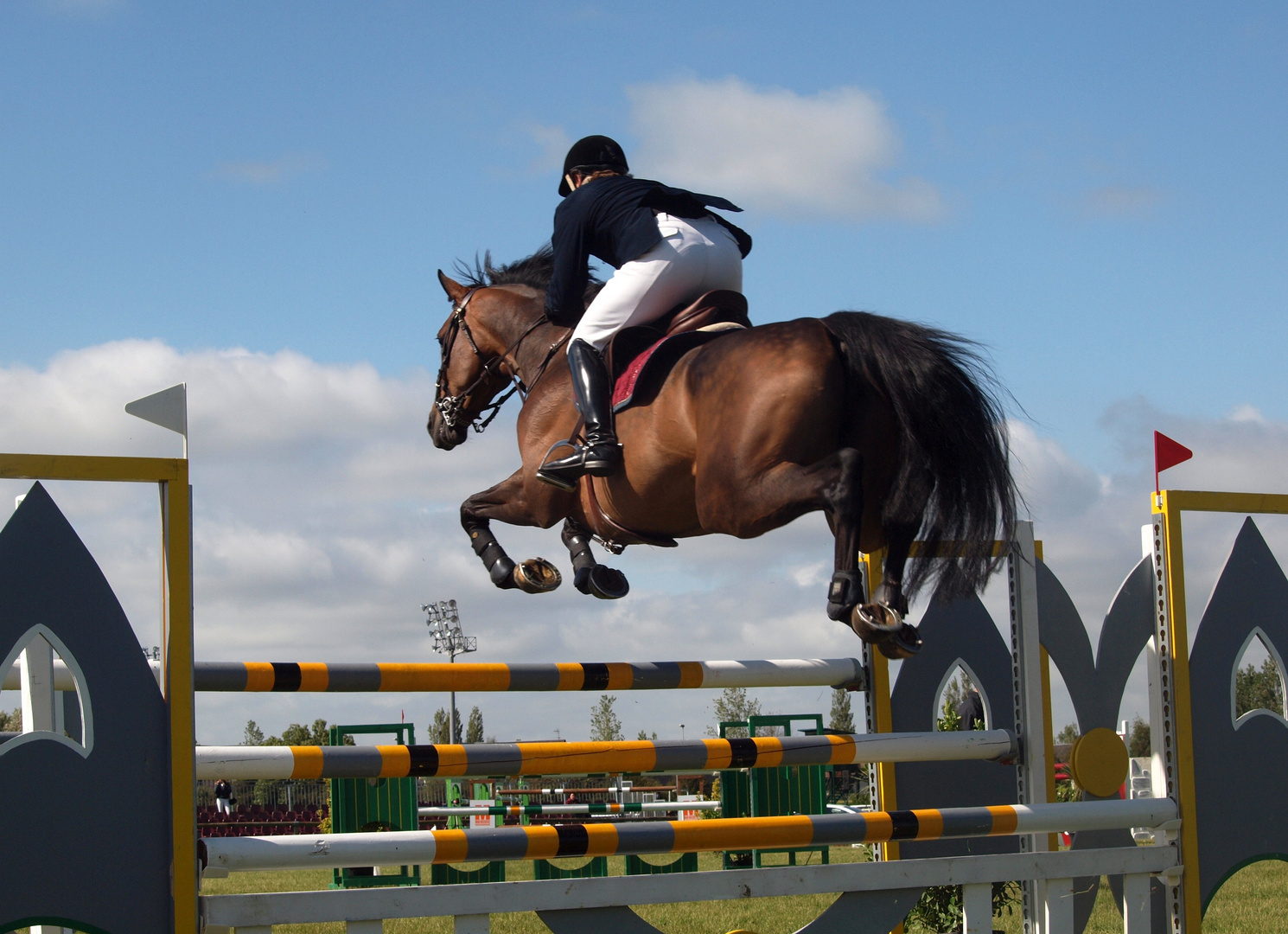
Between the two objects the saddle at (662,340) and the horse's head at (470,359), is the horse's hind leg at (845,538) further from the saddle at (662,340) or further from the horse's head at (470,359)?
the horse's head at (470,359)

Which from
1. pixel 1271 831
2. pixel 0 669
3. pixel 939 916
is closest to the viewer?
pixel 0 669

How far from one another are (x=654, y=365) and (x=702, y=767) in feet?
4.05

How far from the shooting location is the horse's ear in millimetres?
5453

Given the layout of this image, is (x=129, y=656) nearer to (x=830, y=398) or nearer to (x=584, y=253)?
(x=830, y=398)

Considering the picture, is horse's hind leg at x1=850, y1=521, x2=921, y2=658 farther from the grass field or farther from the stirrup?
the grass field

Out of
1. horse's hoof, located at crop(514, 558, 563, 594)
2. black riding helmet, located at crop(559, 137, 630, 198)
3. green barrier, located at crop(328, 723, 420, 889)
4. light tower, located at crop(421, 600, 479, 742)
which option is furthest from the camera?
light tower, located at crop(421, 600, 479, 742)

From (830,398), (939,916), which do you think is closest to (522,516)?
(830,398)

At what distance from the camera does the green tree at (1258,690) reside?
4.20 m

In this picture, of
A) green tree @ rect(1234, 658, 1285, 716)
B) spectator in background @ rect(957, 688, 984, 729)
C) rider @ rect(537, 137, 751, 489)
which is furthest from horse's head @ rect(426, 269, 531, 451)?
green tree @ rect(1234, 658, 1285, 716)

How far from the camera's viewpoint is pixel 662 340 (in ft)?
13.1

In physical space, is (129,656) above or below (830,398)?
below

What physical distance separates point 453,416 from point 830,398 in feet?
7.40

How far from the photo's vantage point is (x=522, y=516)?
4496 millimetres

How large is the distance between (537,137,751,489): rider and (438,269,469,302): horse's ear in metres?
1.14
